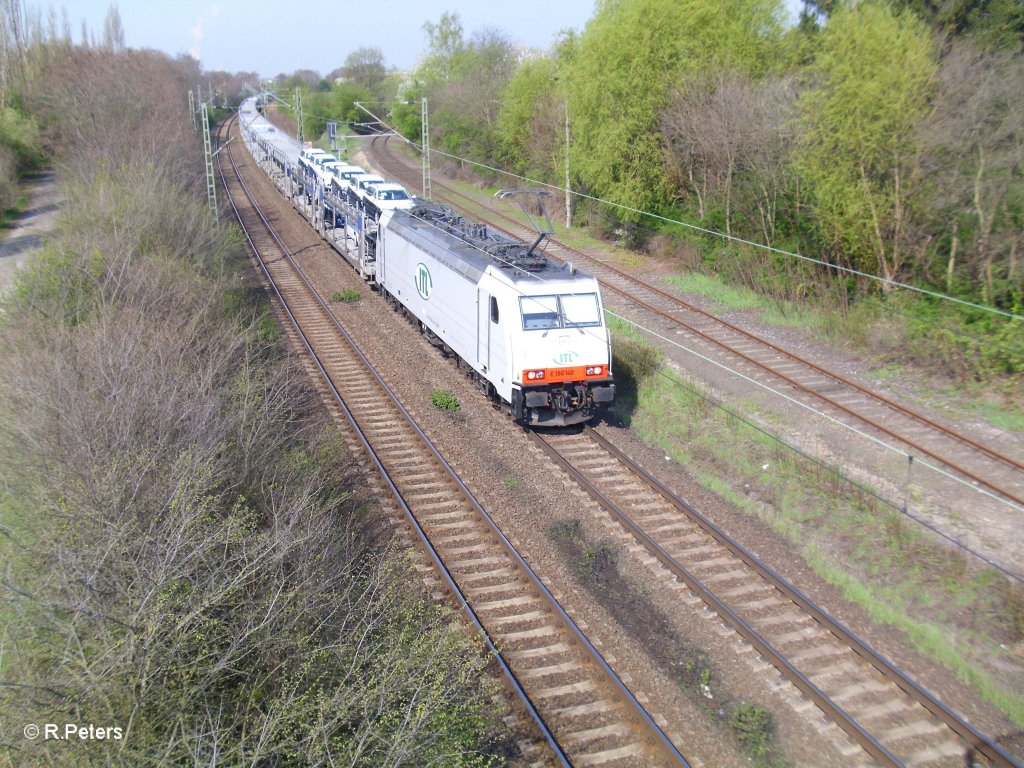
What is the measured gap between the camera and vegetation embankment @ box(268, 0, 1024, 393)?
17.0 meters

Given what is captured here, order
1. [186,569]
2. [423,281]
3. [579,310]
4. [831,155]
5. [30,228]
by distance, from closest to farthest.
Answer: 1. [186,569]
2. [579,310]
3. [423,281]
4. [831,155]
5. [30,228]

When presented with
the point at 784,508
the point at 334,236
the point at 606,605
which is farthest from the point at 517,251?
the point at 334,236

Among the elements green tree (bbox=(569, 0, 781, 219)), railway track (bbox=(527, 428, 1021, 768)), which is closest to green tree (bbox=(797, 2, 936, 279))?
green tree (bbox=(569, 0, 781, 219))

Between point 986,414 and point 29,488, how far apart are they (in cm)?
1512

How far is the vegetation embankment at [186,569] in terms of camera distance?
538 cm

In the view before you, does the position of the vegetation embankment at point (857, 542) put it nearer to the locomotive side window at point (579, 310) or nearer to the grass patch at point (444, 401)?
the locomotive side window at point (579, 310)

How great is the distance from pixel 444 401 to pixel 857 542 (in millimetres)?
7899

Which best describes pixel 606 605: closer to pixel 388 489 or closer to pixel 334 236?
pixel 388 489

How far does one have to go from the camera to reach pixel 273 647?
6.53 metres

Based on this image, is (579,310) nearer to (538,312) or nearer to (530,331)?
(538,312)

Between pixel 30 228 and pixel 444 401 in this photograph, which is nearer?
pixel 444 401

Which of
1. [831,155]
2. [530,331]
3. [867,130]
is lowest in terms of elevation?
[530,331]

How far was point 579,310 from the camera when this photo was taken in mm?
13719

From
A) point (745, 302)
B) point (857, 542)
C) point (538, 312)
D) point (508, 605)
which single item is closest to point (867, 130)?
point (745, 302)
